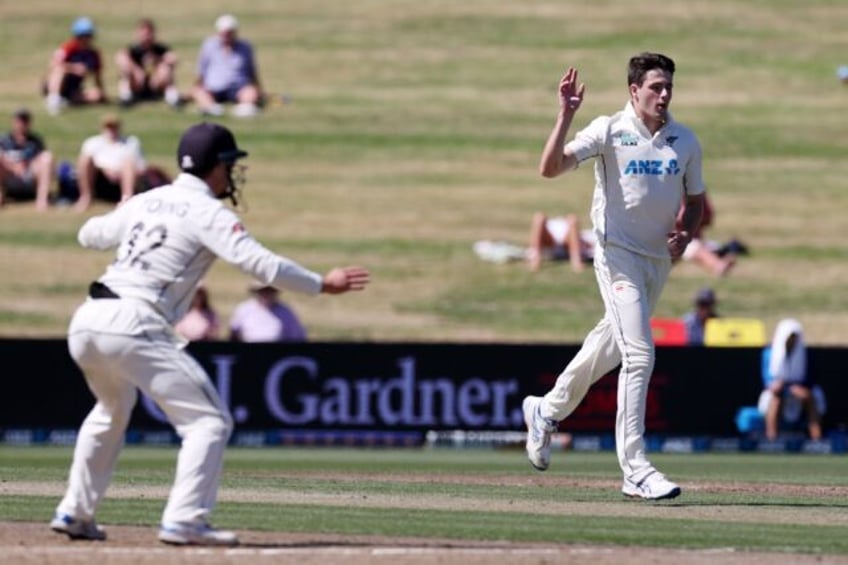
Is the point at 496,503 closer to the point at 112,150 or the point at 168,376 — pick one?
the point at 168,376

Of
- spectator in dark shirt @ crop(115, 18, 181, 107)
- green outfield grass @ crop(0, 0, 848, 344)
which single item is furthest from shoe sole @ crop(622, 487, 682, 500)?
spectator in dark shirt @ crop(115, 18, 181, 107)

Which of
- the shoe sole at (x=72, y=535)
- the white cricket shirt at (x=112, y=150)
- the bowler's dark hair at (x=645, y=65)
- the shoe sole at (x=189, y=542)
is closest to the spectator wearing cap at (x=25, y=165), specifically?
the white cricket shirt at (x=112, y=150)

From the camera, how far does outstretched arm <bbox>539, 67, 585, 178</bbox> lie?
10.8 meters

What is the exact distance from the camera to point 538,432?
39.5ft

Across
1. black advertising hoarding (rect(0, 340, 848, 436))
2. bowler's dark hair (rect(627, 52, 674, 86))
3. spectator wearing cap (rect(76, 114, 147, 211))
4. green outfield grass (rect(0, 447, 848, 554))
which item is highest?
bowler's dark hair (rect(627, 52, 674, 86))

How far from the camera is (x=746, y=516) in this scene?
10.5 m

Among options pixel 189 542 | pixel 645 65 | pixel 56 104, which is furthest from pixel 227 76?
pixel 189 542

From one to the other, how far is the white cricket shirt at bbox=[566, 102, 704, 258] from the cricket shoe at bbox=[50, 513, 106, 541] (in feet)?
11.7

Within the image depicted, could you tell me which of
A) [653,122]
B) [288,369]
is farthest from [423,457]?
[653,122]

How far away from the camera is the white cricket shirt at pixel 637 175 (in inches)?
436

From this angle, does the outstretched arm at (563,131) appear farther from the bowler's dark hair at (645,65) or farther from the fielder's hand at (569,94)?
the bowler's dark hair at (645,65)

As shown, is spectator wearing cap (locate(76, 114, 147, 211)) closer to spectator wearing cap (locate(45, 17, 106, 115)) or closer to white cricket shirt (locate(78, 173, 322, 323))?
spectator wearing cap (locate(45, 17, 106, 115))

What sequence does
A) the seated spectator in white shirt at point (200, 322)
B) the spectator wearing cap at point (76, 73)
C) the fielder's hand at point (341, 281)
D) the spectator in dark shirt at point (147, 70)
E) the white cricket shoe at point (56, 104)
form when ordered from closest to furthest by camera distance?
1. the fielder's hand at point (341, 281)
2. the seated spectator in white shirt at point (200, 322)
3. the spectator wearing cap at point (76, 73)
4. the spectator in dark shirt at point (147, 70)
5. the white cricket shoe at point (56, 104)

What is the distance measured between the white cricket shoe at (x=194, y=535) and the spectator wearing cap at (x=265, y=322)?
12.4 m
